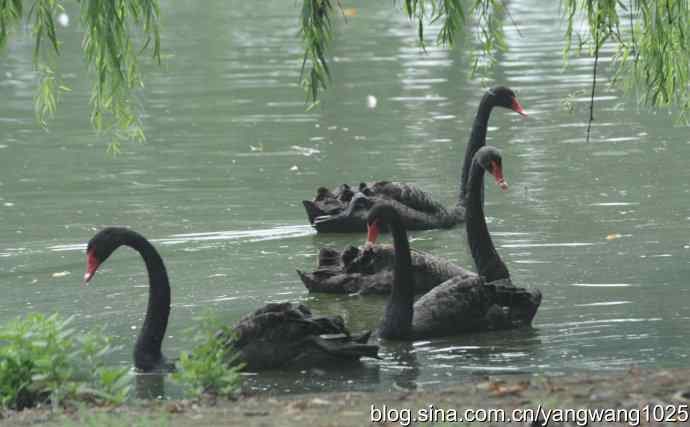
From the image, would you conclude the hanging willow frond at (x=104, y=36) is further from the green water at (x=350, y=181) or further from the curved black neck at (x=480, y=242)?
the curved black neck at (x=480, y=242)

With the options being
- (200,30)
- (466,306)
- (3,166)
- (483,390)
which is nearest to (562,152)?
(3,166)

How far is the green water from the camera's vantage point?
781cm

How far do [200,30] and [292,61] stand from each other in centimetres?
713

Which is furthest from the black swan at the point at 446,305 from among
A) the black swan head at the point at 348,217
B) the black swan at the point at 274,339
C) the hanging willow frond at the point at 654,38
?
the black swan head at the point at 348,217

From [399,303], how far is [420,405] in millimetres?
2031

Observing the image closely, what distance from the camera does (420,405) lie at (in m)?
5.75

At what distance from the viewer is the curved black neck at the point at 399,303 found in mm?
7766

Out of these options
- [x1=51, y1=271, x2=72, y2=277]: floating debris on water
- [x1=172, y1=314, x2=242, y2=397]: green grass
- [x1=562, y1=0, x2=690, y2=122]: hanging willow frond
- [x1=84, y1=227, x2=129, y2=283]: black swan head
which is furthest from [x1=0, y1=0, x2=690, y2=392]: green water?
[x1=562, y1=0, x2=690, y2=122]: hanging willow frond

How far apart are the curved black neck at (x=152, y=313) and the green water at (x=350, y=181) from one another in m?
0.25

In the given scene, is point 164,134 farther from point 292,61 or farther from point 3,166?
point 292,61

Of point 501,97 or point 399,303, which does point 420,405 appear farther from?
point 501,97

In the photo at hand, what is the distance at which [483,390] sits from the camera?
6.04m

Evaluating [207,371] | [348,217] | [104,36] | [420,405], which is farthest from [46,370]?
[348,217]

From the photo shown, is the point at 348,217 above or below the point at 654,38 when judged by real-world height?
below
